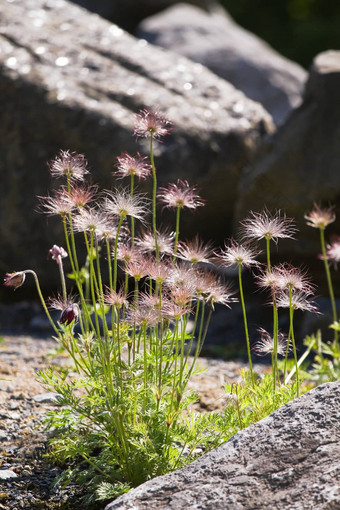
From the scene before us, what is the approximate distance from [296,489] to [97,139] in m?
4.59

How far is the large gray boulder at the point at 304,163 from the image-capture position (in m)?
5.79

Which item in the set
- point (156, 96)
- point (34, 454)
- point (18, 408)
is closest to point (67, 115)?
point (156, 96)

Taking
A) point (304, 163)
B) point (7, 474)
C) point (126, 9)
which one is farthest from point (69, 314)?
point (126, 9)

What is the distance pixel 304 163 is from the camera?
231 inches

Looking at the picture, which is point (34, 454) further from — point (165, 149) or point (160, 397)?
point (165, 149)

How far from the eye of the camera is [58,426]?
2.65 meters

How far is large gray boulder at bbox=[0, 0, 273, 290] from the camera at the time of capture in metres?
6.23

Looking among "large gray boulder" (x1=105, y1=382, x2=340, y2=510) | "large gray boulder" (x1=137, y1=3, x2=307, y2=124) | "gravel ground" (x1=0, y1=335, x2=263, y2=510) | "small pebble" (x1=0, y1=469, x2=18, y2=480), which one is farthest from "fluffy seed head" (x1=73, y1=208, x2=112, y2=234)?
"large gray boulder" (x1=137, y1=3, x2=307, y2=124)

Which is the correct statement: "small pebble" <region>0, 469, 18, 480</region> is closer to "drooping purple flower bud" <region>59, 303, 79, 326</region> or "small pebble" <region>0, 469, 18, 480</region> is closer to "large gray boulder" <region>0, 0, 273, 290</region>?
"drooping purple flower bud" <region>59, 303, 79, 326</region>

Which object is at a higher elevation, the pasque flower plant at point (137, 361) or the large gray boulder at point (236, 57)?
the pasque flower plant at point (137, 361)

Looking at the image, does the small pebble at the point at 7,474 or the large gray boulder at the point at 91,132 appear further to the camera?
the large gray boulder at the point at 91,132

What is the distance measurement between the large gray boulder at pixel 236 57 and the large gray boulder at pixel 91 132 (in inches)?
117

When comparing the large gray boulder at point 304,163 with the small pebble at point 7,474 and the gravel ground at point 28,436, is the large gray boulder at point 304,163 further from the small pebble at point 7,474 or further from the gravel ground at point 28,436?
the small pebble at point 7,474

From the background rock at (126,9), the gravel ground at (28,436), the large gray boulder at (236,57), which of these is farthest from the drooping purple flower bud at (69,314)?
the background rock at (126,9)
